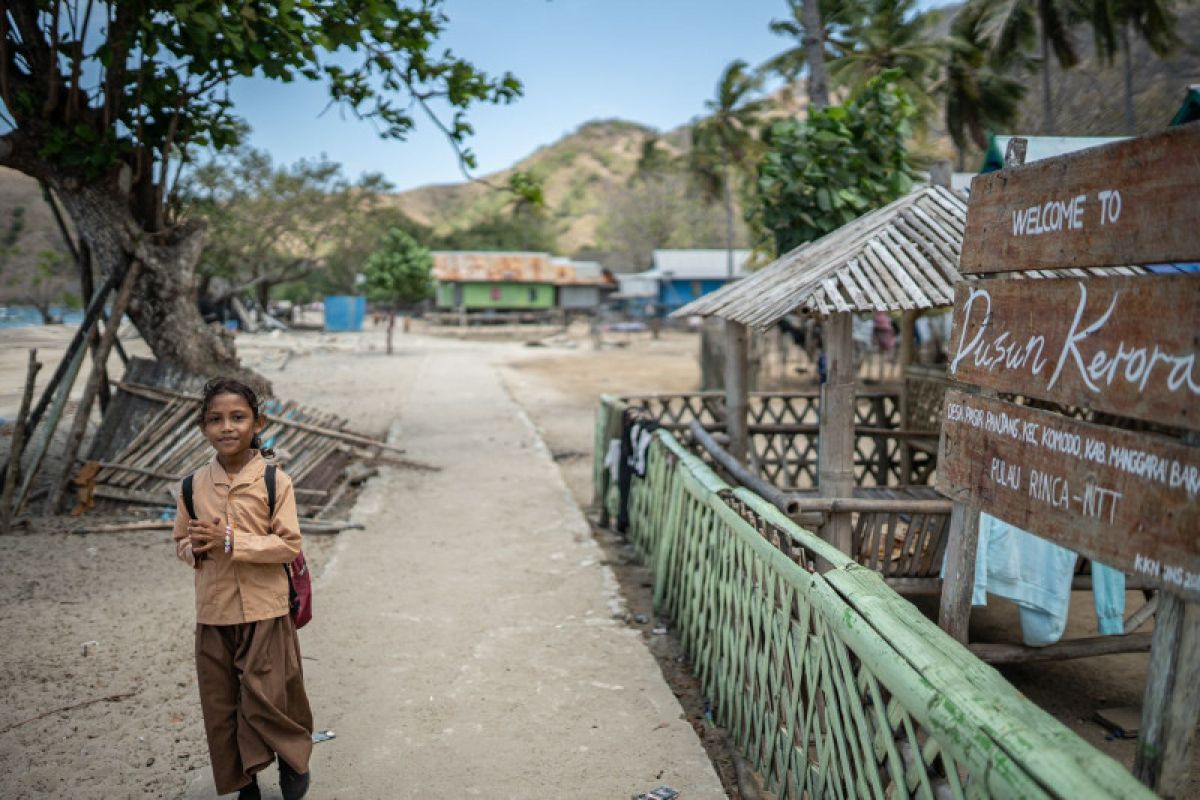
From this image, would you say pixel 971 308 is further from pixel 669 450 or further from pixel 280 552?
pixel 669 450

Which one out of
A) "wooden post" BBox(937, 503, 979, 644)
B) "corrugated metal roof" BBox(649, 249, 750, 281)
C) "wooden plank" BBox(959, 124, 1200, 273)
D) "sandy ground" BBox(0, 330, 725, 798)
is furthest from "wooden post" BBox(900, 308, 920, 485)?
"corrugated metal roof" BBox(649, 249, 750, 281)

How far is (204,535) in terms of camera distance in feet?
9.27

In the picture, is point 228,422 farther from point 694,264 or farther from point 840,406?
point 694,264

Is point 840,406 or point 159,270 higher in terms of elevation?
point 159,270

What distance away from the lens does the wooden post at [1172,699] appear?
6.37ft

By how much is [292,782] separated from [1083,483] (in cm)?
274

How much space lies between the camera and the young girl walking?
9.68 ft

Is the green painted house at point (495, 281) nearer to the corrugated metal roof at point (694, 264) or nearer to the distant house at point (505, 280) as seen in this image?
the distant house at point (505, 280)

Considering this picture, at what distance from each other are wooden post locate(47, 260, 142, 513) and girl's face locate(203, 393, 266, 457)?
5.28 m

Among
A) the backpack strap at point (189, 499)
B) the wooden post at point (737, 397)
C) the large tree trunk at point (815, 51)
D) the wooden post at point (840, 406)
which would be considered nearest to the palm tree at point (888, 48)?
the large tree trunk at point (815, 51)

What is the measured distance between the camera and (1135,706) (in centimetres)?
459

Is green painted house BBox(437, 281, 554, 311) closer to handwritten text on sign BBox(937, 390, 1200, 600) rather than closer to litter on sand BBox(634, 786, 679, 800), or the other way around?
litter on sand BBox(634, 786, 679, 800)

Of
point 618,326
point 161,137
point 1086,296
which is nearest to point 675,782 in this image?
point 1086,296

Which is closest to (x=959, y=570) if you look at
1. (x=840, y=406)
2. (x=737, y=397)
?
(x=840, y=406)
